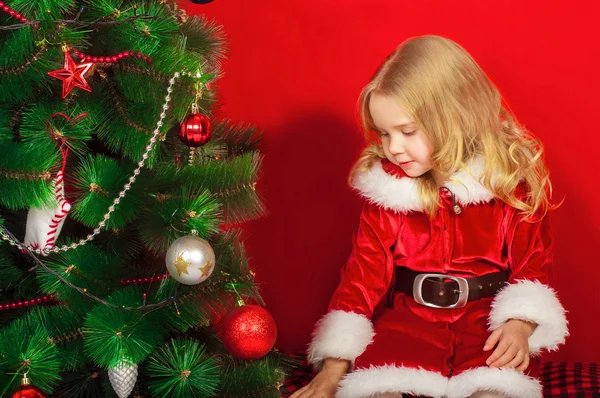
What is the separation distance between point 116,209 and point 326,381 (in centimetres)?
56

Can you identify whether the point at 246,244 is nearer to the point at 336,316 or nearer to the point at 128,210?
the point at 336,316

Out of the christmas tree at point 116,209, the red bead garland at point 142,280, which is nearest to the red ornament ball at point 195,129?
the christmas tree at point 116,209

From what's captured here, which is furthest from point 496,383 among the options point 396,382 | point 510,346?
point 396,382

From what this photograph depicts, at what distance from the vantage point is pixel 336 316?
153cm

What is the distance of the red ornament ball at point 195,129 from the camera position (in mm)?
1241

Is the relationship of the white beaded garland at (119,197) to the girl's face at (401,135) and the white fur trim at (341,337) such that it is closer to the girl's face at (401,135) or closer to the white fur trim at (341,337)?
the girl's face at (401,135)

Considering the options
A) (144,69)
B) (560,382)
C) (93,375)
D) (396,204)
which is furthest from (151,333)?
(560,382)

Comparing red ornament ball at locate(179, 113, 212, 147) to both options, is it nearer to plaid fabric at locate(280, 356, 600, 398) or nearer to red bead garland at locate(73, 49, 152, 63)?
red bead garland at locate(73, 49, 152, 63)

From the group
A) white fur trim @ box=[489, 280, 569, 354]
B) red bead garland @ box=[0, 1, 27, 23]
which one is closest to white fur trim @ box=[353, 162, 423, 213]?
white fur trim @ box=[489, 280, 569, 354]

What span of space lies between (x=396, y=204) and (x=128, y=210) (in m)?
0.58

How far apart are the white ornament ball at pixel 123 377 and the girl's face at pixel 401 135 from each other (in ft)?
2.17

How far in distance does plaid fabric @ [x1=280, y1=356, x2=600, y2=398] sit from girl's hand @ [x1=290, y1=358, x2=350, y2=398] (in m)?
0.20

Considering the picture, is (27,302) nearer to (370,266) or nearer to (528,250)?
(370,266)

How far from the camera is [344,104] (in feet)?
6.07
